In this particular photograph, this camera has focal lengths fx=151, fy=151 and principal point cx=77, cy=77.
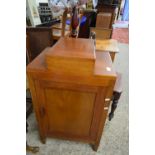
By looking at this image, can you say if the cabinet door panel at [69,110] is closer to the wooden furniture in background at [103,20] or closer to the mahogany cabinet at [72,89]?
the mahogany cabinet at [72,89]

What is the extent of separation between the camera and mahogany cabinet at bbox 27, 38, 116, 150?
2.91ft

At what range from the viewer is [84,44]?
1.07 m

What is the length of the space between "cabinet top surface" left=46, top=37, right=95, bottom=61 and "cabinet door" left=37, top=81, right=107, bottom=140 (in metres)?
0.19

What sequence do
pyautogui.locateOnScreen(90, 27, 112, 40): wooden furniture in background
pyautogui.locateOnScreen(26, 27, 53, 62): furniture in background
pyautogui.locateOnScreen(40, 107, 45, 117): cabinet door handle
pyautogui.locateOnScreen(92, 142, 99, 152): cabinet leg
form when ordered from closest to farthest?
pyautogui.locateOnScreen(40, 107, 45, 117): cabinet door handle < pyautogui.locateOnScreen(92, 142, 99, 152): cabinet leg < pyautogui.locateOnScreen(26, 27, 53, 62): furniture in background < pyautogui.locateOnScreen(90, 27, 112, 40): wooden furniture in background

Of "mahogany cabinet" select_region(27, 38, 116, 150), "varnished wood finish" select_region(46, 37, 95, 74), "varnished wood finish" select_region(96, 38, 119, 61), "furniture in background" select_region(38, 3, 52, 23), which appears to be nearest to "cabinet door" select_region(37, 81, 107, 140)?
"mahogany cabinet" select_region(27, 38, 116, 150)

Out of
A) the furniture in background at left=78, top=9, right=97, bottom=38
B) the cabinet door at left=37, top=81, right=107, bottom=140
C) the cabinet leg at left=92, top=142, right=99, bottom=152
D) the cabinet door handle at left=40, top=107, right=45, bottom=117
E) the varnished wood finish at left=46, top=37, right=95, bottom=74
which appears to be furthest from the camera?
the furniture in background at left=78, top=9, right=97, bottom=38

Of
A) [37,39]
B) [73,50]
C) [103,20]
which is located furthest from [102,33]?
[73,50]

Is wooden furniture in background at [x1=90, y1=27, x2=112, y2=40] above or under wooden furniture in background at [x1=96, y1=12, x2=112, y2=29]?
under

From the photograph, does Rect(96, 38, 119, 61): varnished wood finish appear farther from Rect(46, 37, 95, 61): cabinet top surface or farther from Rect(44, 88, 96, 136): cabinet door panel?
Rect(44, 88, 96, 136): cabinet door panel
